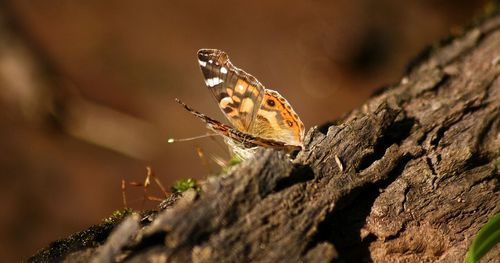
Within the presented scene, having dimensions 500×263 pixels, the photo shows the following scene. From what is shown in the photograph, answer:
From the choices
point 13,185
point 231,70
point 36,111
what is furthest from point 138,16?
point 231,70

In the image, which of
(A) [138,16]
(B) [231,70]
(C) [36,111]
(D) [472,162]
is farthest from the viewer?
(A) [138,16]

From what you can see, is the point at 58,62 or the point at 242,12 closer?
the point at 58,62

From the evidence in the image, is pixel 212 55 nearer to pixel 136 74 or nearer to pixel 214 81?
pixel 214 81

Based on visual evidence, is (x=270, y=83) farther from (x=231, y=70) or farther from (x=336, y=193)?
(x=336, y=193)

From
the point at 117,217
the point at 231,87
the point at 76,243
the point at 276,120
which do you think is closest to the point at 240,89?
the point at 231,87

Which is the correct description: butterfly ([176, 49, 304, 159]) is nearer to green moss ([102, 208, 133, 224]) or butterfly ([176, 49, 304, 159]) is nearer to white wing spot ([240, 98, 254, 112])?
white wing spot ([240, 98, 254, 112])

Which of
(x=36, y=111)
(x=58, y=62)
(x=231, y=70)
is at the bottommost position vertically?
(x=231, y=70)
